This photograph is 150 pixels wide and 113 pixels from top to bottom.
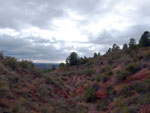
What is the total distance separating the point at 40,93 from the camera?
511 inches

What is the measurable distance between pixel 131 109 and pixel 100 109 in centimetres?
385

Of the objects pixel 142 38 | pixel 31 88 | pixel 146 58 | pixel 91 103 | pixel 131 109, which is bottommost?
pixel 91 103

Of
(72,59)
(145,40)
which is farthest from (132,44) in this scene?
(72,59)

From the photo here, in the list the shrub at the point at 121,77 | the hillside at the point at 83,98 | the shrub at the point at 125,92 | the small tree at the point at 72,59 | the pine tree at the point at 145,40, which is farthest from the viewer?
the small tree at the point at 72,59

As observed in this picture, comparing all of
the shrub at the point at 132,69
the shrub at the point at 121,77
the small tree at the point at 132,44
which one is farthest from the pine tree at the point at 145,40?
the shrub at the point at 121,77

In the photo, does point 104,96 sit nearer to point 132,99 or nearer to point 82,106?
point 82,106

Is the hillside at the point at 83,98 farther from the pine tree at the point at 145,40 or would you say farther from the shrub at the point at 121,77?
the pine tree at the point at 145,40

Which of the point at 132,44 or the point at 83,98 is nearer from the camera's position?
the point at 83,98

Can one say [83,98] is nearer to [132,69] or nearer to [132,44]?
[132,69]

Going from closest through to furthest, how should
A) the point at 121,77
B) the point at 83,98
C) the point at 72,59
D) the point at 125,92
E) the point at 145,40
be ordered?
the point at 125,92 < the point at 121,77 < the point at 83,98 < the point at 145,40 < the point at 72,59

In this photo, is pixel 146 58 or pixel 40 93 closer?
pixel 40 93

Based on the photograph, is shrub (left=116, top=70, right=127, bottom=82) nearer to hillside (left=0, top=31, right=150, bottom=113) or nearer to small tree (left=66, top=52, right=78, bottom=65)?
hillside (left=0, top=31, right=150, bottom=113)

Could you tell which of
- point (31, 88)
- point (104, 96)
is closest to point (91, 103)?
point (104, 96)

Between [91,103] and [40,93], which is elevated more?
[40,93]
